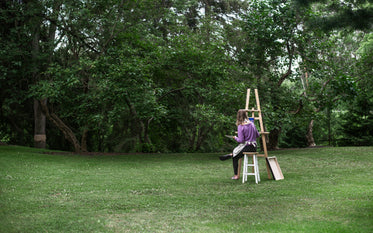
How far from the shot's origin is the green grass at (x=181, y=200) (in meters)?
5.94

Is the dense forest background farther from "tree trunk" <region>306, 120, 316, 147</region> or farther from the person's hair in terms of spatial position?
the person's hair

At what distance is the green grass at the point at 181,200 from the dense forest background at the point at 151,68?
539 centimetres

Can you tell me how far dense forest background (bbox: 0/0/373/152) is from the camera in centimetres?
1780

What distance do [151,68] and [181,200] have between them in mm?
12065

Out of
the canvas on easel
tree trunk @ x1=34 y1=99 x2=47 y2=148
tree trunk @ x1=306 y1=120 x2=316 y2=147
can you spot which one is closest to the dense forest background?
tree trunk @ x1=34 y1=99 x2=47 y2=148

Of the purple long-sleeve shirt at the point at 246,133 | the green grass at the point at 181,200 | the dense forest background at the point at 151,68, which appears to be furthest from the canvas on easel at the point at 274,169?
the dense forest background at the point at 151,68

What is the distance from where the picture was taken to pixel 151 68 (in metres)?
19.1

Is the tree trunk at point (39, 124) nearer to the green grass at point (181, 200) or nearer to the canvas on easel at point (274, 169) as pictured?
the green grass at point (181, 200)

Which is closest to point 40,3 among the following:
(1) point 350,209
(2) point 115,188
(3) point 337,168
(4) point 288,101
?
(2) point 115,188

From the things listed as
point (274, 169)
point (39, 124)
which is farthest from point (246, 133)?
point (39, 124)

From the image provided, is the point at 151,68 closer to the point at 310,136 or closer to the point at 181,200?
the point at 181,200

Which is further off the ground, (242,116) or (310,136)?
(242,116)

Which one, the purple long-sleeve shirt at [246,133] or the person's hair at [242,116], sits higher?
the person's hair at [242,116]

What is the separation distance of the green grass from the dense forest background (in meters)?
5.39
